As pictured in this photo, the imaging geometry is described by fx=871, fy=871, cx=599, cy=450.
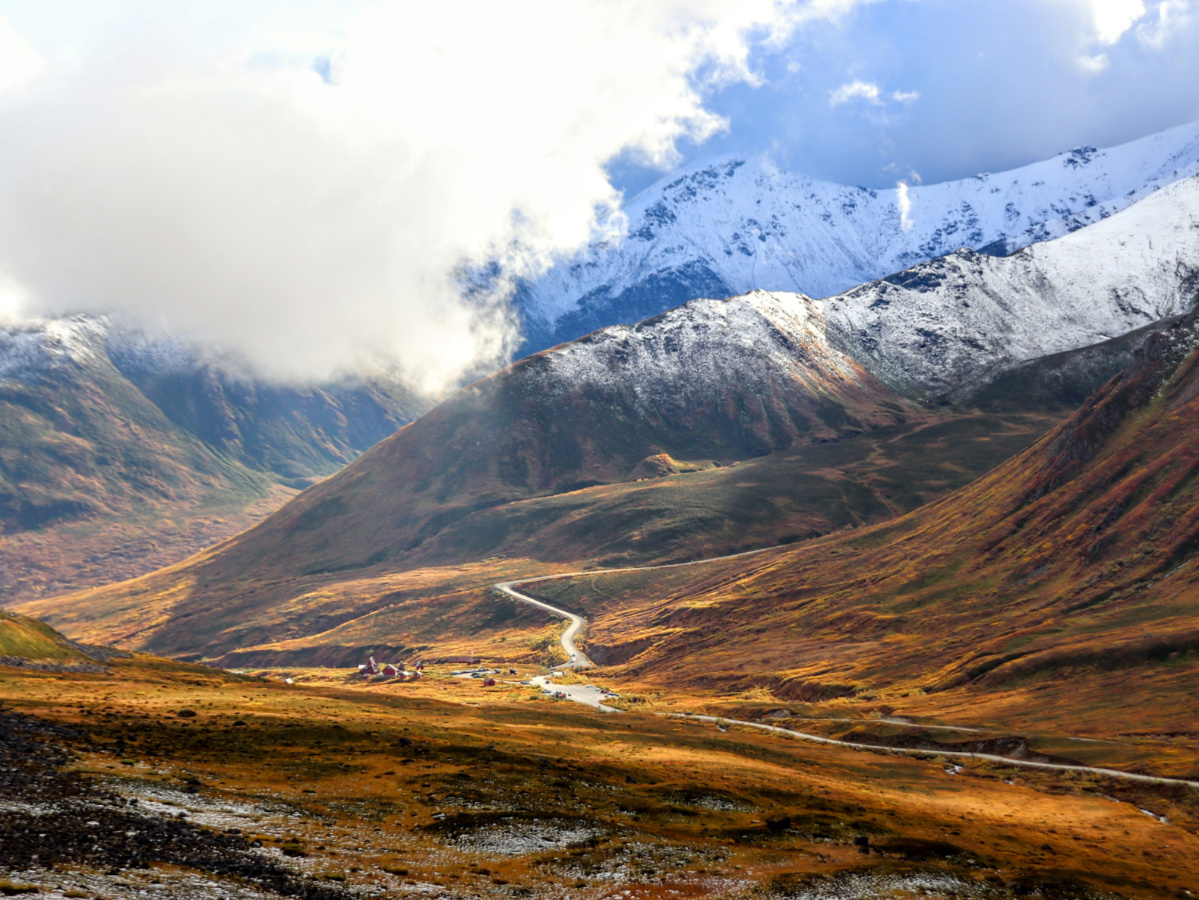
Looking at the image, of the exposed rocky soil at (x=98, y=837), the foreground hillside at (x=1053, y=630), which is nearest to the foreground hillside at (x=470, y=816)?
the exposed rocky soil at (x=98, y=837)

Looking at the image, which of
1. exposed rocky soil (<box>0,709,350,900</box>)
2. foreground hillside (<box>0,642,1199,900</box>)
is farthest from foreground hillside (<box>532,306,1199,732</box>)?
exposed rocky soil (<box>0,709,350,900</box>)

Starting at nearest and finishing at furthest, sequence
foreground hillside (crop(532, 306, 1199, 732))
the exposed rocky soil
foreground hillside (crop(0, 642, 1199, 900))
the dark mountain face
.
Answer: the exposed rocky soil < foreground hillside (crop(0, 642, 1199, 900)) < foreground hillside (crop(532, 306, 1199, 732)) < the dark mountain face

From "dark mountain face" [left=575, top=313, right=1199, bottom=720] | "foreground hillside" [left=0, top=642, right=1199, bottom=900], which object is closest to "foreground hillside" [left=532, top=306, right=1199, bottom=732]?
"dark mountain face" [left=575, top=313, right=1199, bottom=720]

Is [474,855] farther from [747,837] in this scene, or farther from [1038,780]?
[1038,780]

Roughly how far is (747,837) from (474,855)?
20.1 metres

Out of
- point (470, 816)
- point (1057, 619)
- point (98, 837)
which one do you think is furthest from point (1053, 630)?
point (98, 837)

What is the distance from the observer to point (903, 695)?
5620 inches

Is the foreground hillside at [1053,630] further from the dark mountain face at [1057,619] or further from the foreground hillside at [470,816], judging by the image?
the foreground hillside at [470,816]

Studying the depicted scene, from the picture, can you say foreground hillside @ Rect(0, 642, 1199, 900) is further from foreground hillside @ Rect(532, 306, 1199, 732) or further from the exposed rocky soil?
foreground hillside @ Rect(532, 306, 1199, 732)

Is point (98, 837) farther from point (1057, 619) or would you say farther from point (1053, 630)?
point (1057, 619)

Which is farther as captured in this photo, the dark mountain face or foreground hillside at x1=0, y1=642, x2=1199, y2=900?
the dark mountain face

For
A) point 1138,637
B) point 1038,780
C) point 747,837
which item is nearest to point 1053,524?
point 1138,637

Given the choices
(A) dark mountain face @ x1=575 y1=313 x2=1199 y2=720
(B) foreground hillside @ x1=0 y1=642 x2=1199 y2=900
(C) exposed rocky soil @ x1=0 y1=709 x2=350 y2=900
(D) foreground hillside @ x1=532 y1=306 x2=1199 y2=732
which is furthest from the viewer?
(A) dark mountain face @ x1=575 y1=313 x2=1199 y2=720

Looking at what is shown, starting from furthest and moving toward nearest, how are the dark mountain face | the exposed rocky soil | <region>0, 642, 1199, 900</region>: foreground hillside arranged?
the dark mountain face, <region>0, 642, 1199, 900</region>: foreground hillside, the exposed rocky soil
